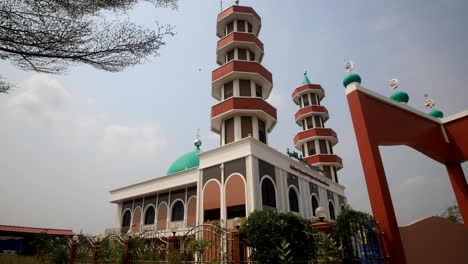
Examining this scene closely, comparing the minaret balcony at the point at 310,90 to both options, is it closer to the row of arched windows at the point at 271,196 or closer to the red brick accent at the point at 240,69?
the red brick accent at the point at 240,69

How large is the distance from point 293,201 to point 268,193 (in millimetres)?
3235

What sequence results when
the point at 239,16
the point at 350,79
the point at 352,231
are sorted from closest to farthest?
the point at 352,231, the point at 350,79, the point at 239,16

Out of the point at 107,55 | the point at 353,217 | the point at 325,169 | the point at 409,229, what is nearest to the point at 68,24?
the point at 107,55

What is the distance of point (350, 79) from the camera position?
28.1 ft

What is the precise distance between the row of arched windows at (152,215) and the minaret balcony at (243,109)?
8.03 m

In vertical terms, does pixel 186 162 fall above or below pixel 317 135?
below

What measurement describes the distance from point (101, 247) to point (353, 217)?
10125 mm

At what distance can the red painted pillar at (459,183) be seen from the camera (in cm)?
1091

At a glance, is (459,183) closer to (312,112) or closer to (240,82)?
(240,82)

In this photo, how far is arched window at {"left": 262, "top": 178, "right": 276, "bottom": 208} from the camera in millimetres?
16522

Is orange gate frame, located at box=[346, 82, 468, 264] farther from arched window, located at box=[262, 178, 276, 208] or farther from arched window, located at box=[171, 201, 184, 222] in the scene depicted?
arched window, located at box=[171, 201, 184, 222]

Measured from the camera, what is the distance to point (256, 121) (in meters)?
19.0

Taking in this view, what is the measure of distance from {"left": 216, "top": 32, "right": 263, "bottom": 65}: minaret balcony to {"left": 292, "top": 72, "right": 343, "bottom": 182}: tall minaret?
10078mm

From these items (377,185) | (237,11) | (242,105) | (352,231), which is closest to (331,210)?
(242,105)
